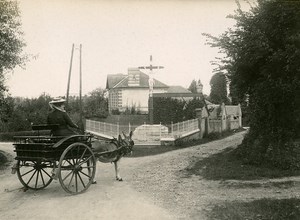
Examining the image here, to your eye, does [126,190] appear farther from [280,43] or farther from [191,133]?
[191,133]

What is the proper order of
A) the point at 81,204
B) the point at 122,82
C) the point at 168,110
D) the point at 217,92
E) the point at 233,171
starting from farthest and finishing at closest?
the point at 217,92, the point at 122,82, the point at 168,110, the point at 233,171, the point at 81,204

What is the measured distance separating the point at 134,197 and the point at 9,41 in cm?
991

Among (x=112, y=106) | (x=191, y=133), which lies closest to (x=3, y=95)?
(x=191, y=133)

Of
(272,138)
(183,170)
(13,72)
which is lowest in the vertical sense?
(183,170)

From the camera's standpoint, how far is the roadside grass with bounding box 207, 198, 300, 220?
6.25 m

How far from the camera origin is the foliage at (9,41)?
14188 mm

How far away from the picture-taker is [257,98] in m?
11.7

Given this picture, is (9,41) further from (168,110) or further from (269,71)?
(168,110)

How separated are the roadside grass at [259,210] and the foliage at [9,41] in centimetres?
1097

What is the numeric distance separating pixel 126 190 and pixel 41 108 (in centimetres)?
2909

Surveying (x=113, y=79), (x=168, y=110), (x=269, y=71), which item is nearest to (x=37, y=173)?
(x=269, y=71)

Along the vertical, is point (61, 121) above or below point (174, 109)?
below

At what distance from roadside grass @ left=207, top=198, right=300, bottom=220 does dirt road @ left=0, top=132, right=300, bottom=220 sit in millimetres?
270

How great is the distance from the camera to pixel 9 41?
48.5 feet
